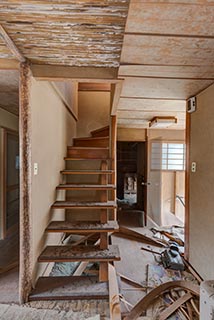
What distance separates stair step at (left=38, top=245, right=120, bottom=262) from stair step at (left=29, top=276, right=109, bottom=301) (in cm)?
24

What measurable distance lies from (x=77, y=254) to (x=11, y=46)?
1948mm

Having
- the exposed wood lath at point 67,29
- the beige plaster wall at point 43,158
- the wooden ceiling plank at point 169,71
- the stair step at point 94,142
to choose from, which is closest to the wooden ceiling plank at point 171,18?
the exposed wood lath at point 67,29

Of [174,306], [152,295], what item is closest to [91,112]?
[152,295]

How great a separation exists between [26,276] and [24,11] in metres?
2.03

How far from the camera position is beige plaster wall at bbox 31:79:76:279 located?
2059mm

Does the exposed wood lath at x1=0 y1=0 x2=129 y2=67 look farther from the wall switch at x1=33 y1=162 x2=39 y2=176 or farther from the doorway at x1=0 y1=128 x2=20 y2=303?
the doorway at x1=0 y1=128 x2=20 y2=303

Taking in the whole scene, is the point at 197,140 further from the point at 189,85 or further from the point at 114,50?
the point at 114,50

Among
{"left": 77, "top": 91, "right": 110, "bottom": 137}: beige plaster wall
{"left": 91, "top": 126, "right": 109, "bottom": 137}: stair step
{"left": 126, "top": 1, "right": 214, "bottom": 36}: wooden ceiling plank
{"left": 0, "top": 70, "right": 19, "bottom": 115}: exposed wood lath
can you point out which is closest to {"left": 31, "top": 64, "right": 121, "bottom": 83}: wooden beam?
{"left": 0, "top": 70, "right": 19, "bottom": 115}: exposed wood lath

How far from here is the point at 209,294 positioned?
1291 millimetres

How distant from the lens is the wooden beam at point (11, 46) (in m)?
1.49

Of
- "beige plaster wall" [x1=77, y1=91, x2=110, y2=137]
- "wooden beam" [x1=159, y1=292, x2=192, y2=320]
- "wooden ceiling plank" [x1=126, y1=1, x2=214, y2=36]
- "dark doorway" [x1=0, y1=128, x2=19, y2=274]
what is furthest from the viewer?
"beige plaster wall" [x1=77, y1=91, x2=110, y2=137]

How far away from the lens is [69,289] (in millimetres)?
2033

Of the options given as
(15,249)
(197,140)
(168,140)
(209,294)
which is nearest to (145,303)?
(209,294)

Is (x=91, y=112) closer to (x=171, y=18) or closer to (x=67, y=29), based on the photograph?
(x=67, y=29)
